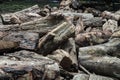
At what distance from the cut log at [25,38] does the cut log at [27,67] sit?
487mm

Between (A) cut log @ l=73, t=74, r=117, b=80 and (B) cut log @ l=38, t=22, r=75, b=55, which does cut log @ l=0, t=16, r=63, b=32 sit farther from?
(A) cut log @ l=73, t=74, r=117, b=80

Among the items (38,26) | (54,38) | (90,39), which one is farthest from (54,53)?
(90,39)

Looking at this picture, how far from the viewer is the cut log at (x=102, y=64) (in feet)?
25.2

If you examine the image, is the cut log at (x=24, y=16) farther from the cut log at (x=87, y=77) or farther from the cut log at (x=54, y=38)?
the cut log at (x=87, y=77)

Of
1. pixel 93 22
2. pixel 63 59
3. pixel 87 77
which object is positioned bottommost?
pixel 93 22

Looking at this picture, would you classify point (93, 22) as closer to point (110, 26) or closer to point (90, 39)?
point (110, 26)

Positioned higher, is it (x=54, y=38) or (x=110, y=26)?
(x=54, y=38)

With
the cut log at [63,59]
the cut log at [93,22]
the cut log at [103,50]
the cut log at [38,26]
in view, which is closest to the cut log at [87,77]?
the cut log at [63,59]

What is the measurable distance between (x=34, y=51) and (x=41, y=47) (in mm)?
257

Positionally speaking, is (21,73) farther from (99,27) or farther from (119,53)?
(99,27)

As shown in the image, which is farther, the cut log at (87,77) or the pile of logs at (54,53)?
the cut log at (87,77)

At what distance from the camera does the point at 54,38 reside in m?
8.57

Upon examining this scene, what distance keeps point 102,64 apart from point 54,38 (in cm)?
151

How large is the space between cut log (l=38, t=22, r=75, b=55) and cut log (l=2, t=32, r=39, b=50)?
0.63 feet
